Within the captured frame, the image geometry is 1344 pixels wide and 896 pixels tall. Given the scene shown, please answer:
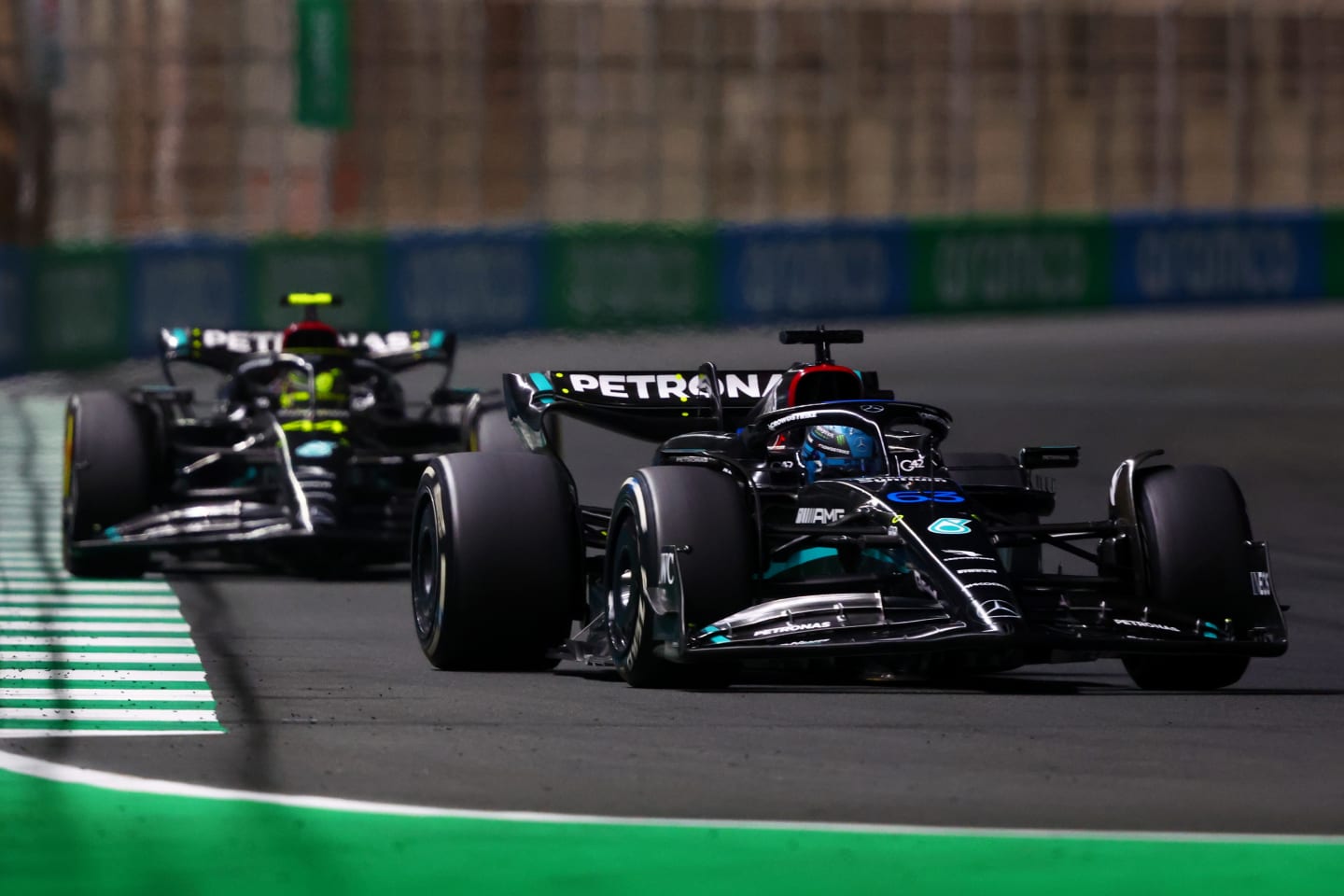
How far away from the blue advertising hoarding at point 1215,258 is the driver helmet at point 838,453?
101 ft

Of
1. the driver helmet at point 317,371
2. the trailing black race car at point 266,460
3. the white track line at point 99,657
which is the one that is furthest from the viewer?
the driver helmet at point 317,371

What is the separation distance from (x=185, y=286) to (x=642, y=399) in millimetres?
23404

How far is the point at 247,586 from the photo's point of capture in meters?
14.7

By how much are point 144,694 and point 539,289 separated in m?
27.0

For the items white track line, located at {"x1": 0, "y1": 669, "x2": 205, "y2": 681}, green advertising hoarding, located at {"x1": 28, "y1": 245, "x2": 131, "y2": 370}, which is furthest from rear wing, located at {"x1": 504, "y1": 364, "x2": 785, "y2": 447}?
green advertising hoarding, located at {"x1": 28, "y1": 245, "x2": 131, "y2": 370}

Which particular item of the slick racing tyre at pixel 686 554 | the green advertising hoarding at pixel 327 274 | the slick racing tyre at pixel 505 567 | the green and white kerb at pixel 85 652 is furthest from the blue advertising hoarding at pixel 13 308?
the slick racing tyre at pixel 686 554

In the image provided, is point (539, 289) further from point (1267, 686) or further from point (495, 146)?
→ point (1267, 686)

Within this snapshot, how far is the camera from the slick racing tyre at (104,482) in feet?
A: 49.2

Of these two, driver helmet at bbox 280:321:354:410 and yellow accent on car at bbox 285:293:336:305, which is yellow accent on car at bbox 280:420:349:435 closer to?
driver helmet at bbox 280:321:354:410

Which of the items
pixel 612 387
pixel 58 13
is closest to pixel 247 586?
pixel 612 387

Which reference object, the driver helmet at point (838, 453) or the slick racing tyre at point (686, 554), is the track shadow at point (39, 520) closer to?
the slick racing tyre at point (686, 554)

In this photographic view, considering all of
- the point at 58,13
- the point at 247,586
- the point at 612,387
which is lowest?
the point at 247,586

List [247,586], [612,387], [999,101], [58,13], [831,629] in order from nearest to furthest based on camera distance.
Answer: [831,629], [612,387], [247,586], [58,13], [999,101]

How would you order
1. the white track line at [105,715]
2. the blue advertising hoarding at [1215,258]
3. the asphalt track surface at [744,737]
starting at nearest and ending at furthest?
1. the asphalt track surface at [744,737]
2. the white track line at [105,715]
3. the blue advertising hoarding at [1215,258]
